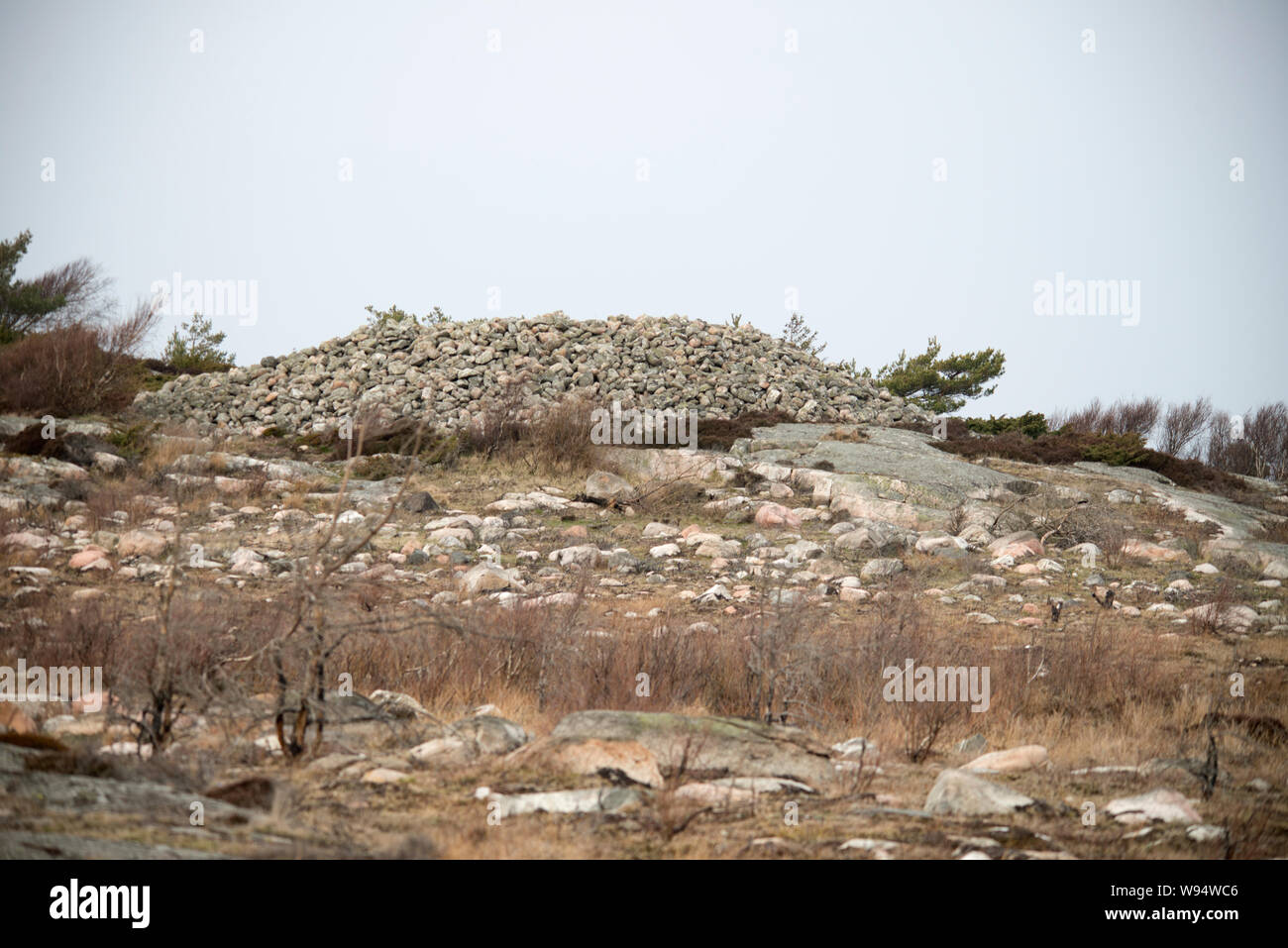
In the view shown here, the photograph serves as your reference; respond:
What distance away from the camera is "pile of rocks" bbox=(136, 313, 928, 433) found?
1878 cm

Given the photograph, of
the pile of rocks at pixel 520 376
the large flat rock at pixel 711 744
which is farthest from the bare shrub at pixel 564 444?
the large flat rock at pixel 711 744

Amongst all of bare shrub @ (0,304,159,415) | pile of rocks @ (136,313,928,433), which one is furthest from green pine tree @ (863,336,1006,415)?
bare shrub @ (0,304,159,415)

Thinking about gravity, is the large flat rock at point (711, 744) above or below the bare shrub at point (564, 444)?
below

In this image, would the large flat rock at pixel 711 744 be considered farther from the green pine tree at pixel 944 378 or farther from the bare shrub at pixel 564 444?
the green pine tree at pixel 944 378

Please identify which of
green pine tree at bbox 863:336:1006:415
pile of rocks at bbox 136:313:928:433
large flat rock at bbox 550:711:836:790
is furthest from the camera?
green pine tree at bbox 863:336:1006:415

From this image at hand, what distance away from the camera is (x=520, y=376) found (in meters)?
18.8

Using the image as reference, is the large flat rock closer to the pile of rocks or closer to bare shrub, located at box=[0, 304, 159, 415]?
the pile of rocks

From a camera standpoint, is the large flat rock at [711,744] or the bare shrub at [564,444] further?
the bare shrub at [564,444]

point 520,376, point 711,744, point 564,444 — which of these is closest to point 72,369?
→ point 520,376

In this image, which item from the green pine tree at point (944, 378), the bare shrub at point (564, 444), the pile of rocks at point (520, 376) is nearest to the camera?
the bare shrub at point (564, 444)

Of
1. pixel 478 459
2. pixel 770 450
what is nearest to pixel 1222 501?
pixel 770 450

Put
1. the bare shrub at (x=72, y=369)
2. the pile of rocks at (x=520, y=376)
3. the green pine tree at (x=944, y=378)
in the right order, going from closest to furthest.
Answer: the bare shrub at (x=72, y=369) → the pile of rocks at (x=520, y=376) → the green pine tree at (x=944, y=378)

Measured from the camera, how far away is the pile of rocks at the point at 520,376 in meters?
18.8

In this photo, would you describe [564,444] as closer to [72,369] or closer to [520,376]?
[520,376]
